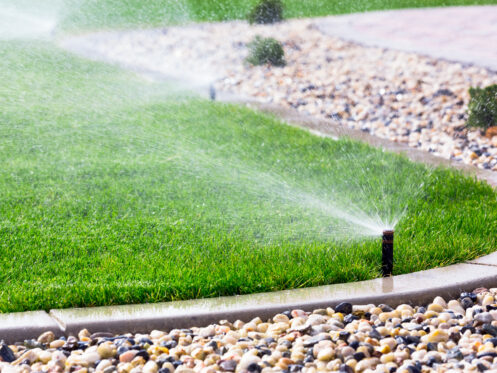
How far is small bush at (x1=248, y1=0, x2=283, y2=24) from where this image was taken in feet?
40.3

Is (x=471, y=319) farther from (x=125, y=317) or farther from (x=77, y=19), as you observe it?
(x=77, y=19)

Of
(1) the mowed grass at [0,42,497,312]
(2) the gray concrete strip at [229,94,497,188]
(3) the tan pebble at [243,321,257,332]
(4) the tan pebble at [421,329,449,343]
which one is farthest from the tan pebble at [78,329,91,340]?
(2) the gray concrete strip at [229,94,497,188]

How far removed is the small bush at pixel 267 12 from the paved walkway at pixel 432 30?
77cm

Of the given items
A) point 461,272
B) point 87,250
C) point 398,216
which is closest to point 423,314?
point 461,272

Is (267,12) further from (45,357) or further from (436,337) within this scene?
(45,357)

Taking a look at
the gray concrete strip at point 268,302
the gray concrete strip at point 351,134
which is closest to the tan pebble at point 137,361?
the gray concrete strip at point 268,302

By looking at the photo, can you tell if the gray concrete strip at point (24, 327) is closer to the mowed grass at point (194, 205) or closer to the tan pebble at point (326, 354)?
the mowed grass at point (194, 205)

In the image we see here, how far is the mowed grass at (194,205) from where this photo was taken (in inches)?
132

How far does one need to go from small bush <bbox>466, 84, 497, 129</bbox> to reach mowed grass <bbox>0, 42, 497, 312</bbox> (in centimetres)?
116

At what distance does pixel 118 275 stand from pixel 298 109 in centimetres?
432

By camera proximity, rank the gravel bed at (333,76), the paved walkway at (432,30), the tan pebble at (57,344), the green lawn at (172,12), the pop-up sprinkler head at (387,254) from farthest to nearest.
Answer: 1. the green lawn at (172,12)
2. the paved walkway at (432,30)
3. the gravel bed at (333,76)
4. the pop-up sprinkler head at (387,254)
5. the tan pebble at (57,344)

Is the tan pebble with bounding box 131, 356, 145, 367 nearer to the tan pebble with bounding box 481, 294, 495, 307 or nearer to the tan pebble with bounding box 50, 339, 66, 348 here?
the tan pebble with bounding box 50, 339, 66, 348

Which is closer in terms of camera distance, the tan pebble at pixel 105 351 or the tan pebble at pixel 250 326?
the tan pebble at pixel 105 351

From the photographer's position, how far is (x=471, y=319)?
9.86 feet
